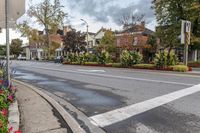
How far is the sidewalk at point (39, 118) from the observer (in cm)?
540

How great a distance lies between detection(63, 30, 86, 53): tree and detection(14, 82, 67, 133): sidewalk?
46836 mm

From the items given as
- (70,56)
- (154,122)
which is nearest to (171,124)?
(154,122)

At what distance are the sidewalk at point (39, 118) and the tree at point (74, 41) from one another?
4684 cm

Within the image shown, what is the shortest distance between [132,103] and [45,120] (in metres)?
3.20

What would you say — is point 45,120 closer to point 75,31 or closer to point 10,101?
point 10,101

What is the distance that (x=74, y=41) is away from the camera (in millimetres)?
54844

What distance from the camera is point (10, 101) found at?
6.53 metres

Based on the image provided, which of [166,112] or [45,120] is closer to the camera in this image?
[45,120]

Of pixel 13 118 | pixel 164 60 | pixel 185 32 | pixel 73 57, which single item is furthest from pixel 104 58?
pixel 13 118

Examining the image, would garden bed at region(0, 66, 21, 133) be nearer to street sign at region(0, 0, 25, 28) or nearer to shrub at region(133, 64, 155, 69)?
street sign at region(0, 0, 25, 28)

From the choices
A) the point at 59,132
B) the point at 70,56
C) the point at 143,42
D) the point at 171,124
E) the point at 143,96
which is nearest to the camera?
the point at 59,132

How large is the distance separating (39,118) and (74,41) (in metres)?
49.2

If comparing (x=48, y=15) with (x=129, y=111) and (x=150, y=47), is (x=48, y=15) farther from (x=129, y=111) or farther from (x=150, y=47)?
(x=129, y=111)

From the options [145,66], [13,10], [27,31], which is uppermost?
[27,31]
